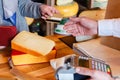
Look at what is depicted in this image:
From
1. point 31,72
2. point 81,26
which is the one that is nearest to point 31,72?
point 31,72

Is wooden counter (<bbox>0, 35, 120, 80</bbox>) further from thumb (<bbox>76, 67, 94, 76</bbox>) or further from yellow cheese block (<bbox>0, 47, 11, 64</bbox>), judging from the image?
thumb (<bbox>76, 67, 94, 76</bbox>)

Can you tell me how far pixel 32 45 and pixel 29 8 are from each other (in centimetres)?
33

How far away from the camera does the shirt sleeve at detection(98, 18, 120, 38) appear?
727 mm

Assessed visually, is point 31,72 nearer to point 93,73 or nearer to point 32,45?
point 32,45

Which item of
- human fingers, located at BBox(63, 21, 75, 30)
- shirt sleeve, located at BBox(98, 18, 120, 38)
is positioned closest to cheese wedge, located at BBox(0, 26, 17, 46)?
human fingers, located at BBox(63, 21, 75, 30)

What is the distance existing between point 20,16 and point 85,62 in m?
0.52

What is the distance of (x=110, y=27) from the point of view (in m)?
0.74

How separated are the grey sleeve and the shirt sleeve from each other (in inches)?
12.9

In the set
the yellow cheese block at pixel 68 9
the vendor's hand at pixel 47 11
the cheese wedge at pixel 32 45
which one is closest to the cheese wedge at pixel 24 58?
the cheese wedge at pixel 32 45

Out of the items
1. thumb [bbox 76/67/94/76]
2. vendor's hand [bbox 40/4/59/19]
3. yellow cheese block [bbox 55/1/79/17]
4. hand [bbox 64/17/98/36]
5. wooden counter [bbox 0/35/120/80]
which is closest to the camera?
thumb [bbox 76/67/94/76]

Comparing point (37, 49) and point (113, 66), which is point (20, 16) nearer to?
point (37, 49)

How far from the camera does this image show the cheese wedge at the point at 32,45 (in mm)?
712

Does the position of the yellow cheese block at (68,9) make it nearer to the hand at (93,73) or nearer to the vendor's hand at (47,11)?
the vendor's hand at (47,11)

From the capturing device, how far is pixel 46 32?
4.69 ft
